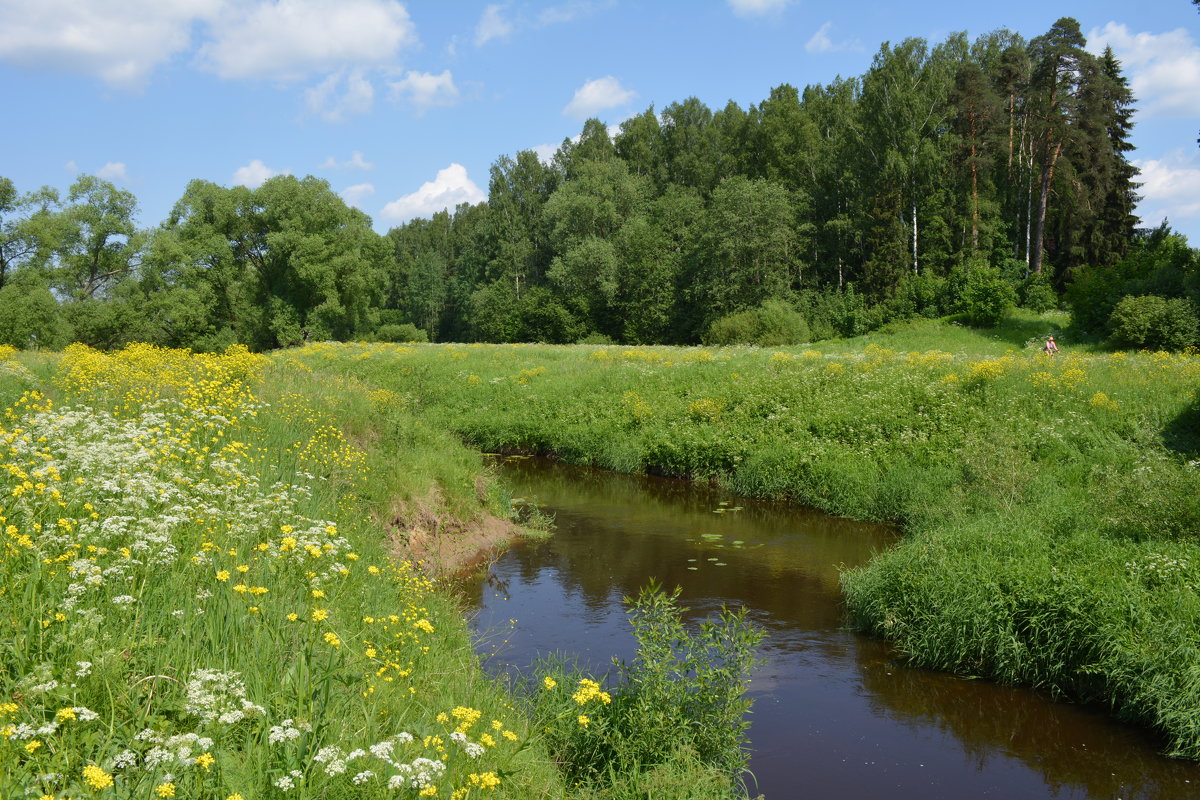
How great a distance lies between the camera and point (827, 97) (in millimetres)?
65125

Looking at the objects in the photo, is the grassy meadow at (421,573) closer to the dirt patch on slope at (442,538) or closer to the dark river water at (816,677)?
the dirt patch on slope at (442,538)

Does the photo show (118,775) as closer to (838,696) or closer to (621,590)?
(838,696)

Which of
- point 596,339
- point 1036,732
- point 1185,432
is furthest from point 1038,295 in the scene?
point 1036,732

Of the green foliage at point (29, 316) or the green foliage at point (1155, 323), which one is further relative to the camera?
the green foliage at point (29, 316)

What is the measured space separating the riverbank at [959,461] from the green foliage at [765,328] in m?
11.1


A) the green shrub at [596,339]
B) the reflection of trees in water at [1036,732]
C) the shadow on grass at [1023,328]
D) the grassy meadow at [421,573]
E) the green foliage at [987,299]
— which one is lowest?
the reflection of trees in water at [1036,732]

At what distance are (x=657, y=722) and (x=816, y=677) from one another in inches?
150

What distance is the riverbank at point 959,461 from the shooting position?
9.35 meters

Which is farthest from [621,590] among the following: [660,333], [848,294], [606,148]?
[606,148]

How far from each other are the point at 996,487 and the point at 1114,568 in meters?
5.07

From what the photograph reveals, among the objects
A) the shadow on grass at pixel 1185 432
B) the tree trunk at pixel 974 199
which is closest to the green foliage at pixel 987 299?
the tree trunk at pixel 974 199

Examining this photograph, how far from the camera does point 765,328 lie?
45.1 m

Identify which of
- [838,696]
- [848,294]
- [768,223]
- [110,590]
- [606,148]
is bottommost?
[838,696]

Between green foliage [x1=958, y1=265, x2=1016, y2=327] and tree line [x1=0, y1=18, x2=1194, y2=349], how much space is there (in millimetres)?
168
